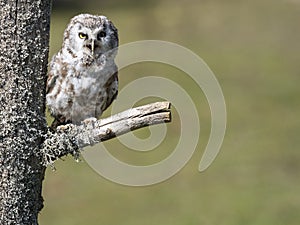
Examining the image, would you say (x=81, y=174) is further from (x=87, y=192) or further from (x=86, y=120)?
(x=86, y=120)

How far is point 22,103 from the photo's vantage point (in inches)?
150

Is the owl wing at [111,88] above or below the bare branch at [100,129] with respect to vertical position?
below

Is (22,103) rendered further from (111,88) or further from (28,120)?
(111,88)

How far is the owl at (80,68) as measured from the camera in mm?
A: 4641

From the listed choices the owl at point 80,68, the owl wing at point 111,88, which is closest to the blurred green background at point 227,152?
the owl wing at point 111,88

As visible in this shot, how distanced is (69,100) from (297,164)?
7.50 meters

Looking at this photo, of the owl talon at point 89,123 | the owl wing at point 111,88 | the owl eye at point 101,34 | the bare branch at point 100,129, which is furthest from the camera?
the owl wing at point 111,88

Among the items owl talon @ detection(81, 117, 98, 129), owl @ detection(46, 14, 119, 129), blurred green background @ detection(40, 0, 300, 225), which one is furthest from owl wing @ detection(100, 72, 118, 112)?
blurred green background @ detection(40, 0, 300, 225)

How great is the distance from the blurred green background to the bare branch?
19.8 ft

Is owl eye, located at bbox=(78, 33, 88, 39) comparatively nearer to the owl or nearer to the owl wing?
the owl

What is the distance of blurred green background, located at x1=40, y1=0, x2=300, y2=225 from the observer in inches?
408

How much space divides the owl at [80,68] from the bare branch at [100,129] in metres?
0.52

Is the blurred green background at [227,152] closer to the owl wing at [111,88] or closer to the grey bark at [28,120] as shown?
Result: the owl wing at [111,88]

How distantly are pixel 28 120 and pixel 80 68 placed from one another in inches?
35.6
